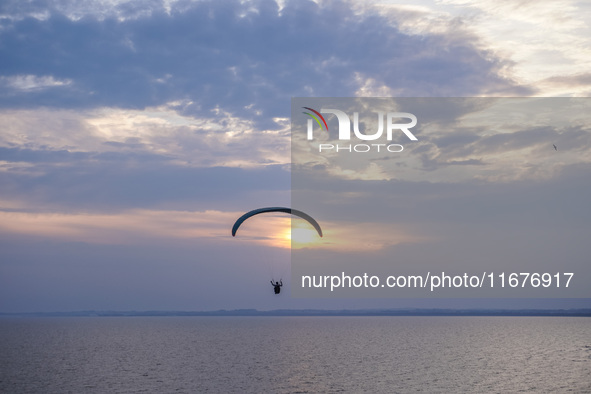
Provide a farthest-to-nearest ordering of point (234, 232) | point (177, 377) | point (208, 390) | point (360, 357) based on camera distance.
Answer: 1. point (360, 357)
2. point (177, 377)
3. point (208, 390)
4. point (234, 232)

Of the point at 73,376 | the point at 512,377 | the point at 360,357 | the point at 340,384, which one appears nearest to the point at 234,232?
the point at 340,384

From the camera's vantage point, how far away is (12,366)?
78.2 metres

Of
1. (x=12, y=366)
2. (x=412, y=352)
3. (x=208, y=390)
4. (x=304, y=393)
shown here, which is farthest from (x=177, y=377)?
(x=412, y=352)

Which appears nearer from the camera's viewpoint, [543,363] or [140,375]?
[140,375]

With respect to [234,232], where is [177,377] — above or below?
below

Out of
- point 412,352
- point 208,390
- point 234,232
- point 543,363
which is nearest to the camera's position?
point 234,232

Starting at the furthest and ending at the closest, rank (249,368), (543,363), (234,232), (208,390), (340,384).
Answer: (543,363) < (249,368) < (340,384) < (208,390) < (234,232)

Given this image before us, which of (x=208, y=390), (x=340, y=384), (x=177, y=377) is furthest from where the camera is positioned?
(x=177, y=377)

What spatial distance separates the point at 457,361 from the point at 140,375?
145ft

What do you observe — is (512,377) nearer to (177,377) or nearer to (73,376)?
(177,377)

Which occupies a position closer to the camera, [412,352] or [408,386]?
[408,386]

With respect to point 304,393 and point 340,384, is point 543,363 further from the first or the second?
point 304,393

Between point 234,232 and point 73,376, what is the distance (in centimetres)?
3220

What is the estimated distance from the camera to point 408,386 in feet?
177
